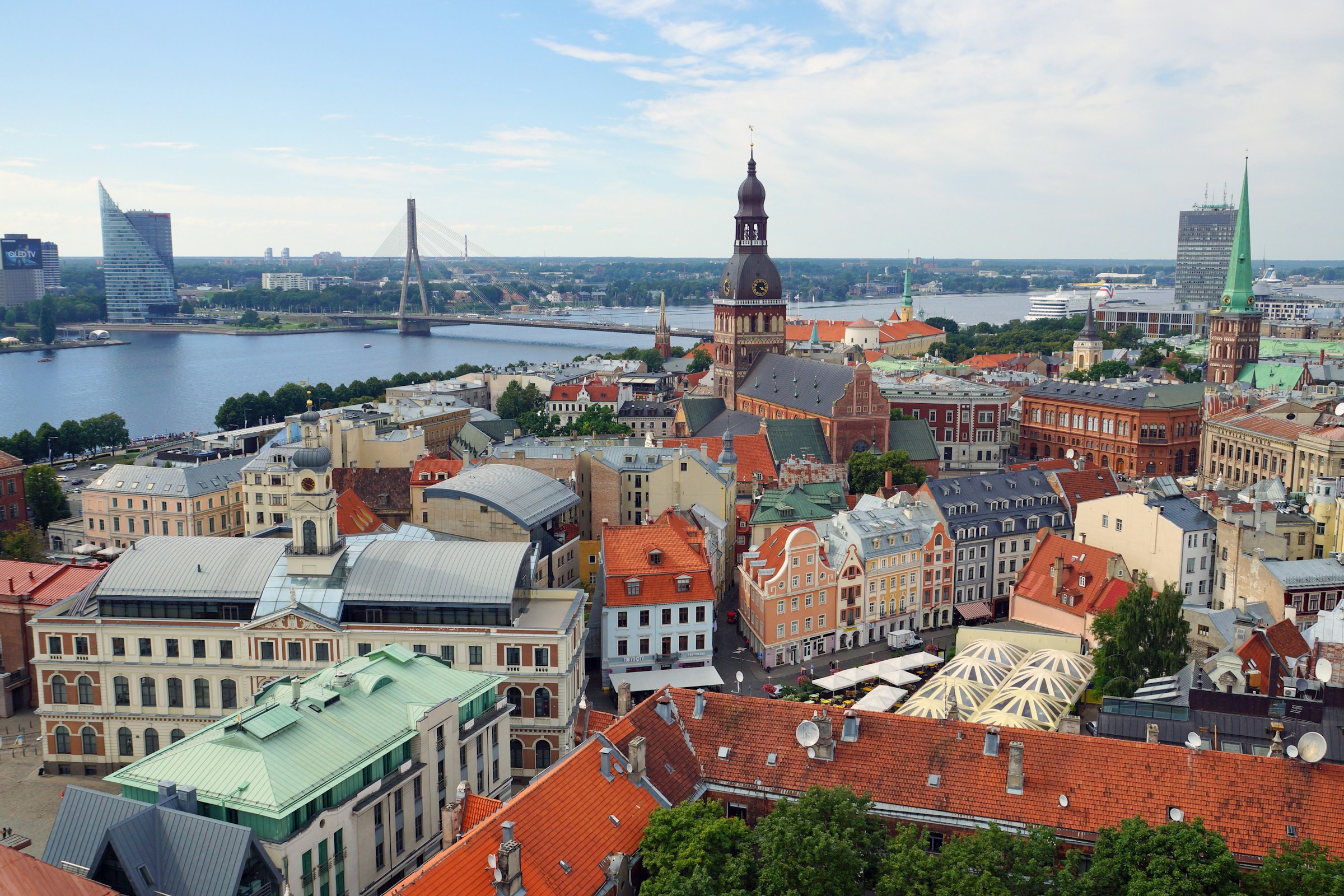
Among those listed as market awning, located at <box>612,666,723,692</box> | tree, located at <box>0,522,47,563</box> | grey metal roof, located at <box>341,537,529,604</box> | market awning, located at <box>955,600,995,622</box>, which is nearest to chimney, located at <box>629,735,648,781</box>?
grey metal roof, located at <box>341,537,529,604</box>

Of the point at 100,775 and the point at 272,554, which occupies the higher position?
the point at 272,554

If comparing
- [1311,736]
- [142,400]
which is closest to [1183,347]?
[142,400]

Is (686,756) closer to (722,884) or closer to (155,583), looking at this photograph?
(722,884)

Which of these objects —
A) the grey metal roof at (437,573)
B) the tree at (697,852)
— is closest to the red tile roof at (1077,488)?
the grey metal roof at (437,573)

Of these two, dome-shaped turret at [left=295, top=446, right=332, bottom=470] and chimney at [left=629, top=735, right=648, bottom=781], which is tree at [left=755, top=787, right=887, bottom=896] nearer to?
chimney at [left=629, top=735, right=648, bottom=781]

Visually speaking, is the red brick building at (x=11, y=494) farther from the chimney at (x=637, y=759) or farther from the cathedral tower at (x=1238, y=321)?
the cathedral tower at (x=1238, y=321)

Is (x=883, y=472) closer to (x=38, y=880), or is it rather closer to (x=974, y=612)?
(x=974, y=612)
